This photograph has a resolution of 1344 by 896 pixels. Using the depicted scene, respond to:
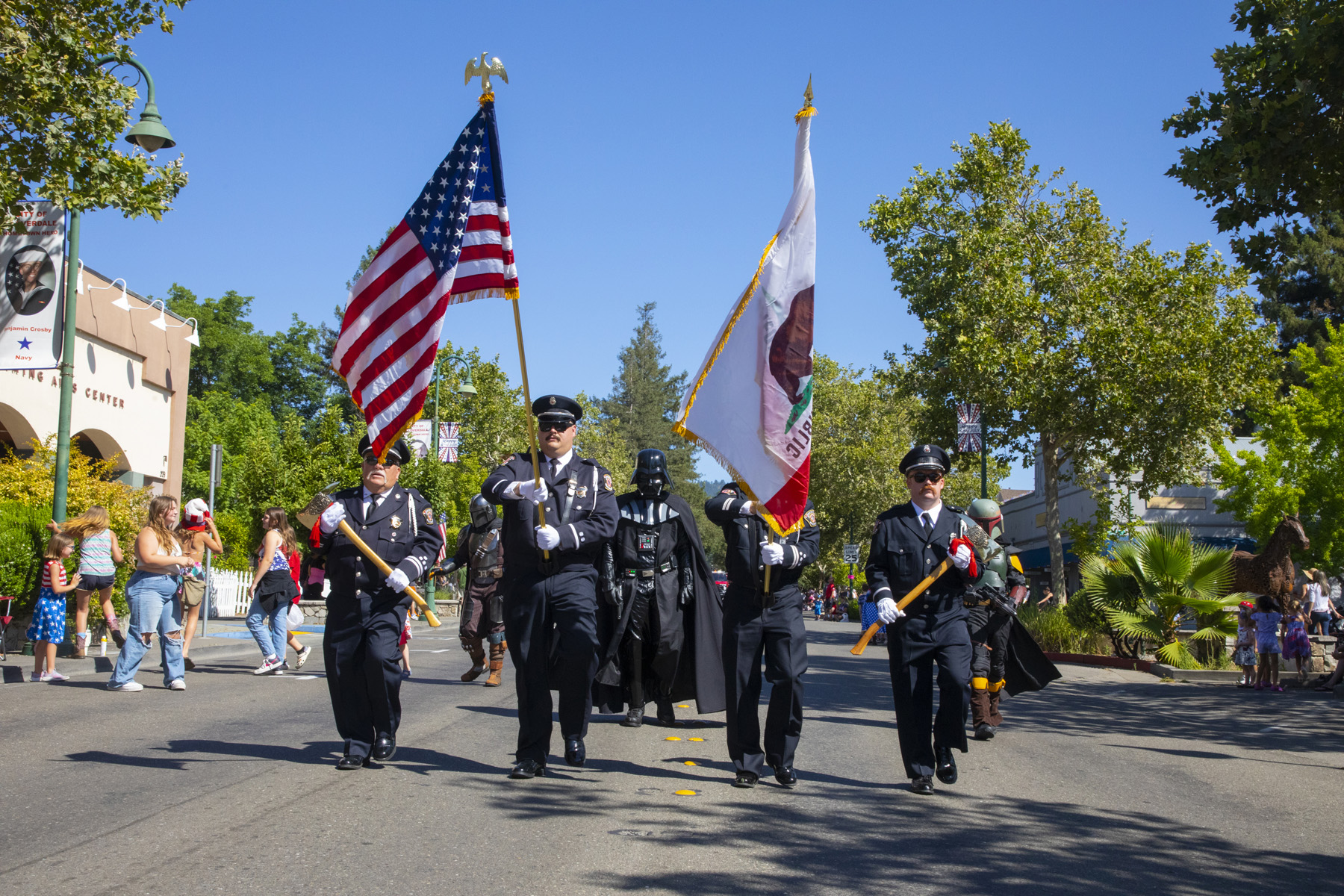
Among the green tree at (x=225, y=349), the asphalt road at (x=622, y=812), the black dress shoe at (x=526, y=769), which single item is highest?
the green tree at (x=225, y=349)

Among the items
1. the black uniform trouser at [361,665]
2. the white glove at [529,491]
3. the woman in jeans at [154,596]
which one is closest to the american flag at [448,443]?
the woman in jeans at [154,596]

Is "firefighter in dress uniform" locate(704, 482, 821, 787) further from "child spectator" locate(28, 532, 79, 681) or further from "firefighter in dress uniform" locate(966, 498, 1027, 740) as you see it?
"child spectator" locate(28, 532, 79, 681)

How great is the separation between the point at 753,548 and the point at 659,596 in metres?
1.88

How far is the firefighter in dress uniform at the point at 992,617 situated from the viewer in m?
9.24

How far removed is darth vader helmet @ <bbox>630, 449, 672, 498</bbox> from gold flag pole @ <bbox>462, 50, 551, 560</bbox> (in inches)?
57.9

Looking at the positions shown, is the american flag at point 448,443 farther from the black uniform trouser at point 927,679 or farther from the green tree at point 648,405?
the green tree at point 648,405

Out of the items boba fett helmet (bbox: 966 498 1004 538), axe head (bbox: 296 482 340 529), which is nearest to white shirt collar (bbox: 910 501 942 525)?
boba fett helmet (bbox: 966 498 1004 538)

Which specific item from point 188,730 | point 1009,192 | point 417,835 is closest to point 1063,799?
point 417,835

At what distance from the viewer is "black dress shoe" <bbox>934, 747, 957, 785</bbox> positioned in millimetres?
6961

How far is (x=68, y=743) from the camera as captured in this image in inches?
309

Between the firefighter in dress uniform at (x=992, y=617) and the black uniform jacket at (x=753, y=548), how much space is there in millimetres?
2576

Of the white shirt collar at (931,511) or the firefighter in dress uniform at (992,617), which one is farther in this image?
the firefighter in dress uniform at (992,617)

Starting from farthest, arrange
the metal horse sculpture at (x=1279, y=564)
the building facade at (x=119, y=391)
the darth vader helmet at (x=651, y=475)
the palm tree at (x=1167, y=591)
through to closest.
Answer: the building facade at (x=119, y=391), the palm tree at (x=1167, y=591), the metal horse sculpture at (x=1279, y=564), the darth vader helmet at (x=651, y=475)

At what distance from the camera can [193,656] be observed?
15812mm
